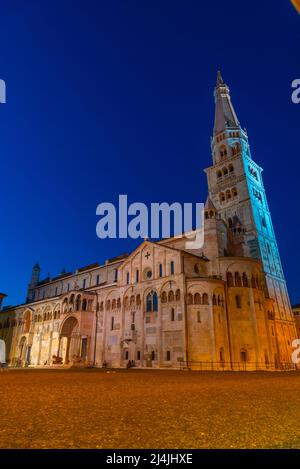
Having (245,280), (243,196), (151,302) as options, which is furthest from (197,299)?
(243,196)

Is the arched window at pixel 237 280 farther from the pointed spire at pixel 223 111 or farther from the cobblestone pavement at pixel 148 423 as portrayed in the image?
the pointed spire at pixel 223 111

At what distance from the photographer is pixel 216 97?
71.4m

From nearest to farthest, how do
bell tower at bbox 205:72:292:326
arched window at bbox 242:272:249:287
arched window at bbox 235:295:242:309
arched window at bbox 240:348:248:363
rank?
arched window at bbox 240:348:248:363 → arched window at bbox 235:295:242:309 → arched window at bbox 242:272:249:287 → bell tower at bbox 205:72:292:326

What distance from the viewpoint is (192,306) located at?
34.3 m

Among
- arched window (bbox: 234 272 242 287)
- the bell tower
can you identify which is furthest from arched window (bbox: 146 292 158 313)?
the bell tower

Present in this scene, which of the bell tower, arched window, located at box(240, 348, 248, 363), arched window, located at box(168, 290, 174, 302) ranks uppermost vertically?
the bell tower

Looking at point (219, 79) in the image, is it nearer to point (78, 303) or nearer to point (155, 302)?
point (155, 302)

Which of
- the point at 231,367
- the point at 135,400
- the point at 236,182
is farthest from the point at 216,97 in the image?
the point at 135,400

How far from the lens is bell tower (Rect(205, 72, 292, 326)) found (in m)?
47.4

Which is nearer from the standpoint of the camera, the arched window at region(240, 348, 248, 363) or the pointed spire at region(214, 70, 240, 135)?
the arched window at region(240, 348, 248, 363)

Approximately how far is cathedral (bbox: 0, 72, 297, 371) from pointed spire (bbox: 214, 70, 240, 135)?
321cm

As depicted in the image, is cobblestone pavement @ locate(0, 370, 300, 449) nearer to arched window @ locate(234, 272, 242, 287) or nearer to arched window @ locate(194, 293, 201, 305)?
arched window @ locate(194, 293, 201, 305)

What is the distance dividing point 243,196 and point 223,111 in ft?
84.3
